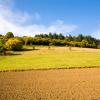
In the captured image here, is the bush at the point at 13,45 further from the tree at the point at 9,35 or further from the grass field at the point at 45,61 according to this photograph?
the tree at the point at 9,35

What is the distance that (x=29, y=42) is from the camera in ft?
328

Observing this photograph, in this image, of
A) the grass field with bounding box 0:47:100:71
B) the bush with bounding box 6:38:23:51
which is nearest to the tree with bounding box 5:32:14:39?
the bush with bounding box 6:38:23:51

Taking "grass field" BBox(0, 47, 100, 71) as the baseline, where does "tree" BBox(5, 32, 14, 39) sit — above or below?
above

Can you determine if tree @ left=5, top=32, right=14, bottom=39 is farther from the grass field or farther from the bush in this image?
the grass field

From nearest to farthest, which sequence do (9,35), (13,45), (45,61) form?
1. (45,61)
2. (13,45)
3. (9,35)

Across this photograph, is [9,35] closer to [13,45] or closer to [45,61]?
[13,45]

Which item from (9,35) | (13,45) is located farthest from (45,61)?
(9,35)

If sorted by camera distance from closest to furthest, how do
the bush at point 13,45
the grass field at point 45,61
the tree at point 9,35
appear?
the grass field at point 45,61
the bush at point 13,45
the tree at point 9,35

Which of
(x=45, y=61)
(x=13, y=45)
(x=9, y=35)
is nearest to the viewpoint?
(x=45, y=61)

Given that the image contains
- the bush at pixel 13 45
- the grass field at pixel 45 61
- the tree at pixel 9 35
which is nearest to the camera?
the grass field at pixel 45 61

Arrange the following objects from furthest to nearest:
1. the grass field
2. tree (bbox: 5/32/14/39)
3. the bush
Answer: tree (bbox: 5/32/14/39) < the bush < the grass field

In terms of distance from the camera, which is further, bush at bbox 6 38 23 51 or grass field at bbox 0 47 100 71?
bush at bbox 6 38 23 51

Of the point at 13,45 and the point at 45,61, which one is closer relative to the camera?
the point at 45,61

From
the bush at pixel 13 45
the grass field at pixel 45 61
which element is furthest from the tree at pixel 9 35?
the grass field at pixel 45 61
